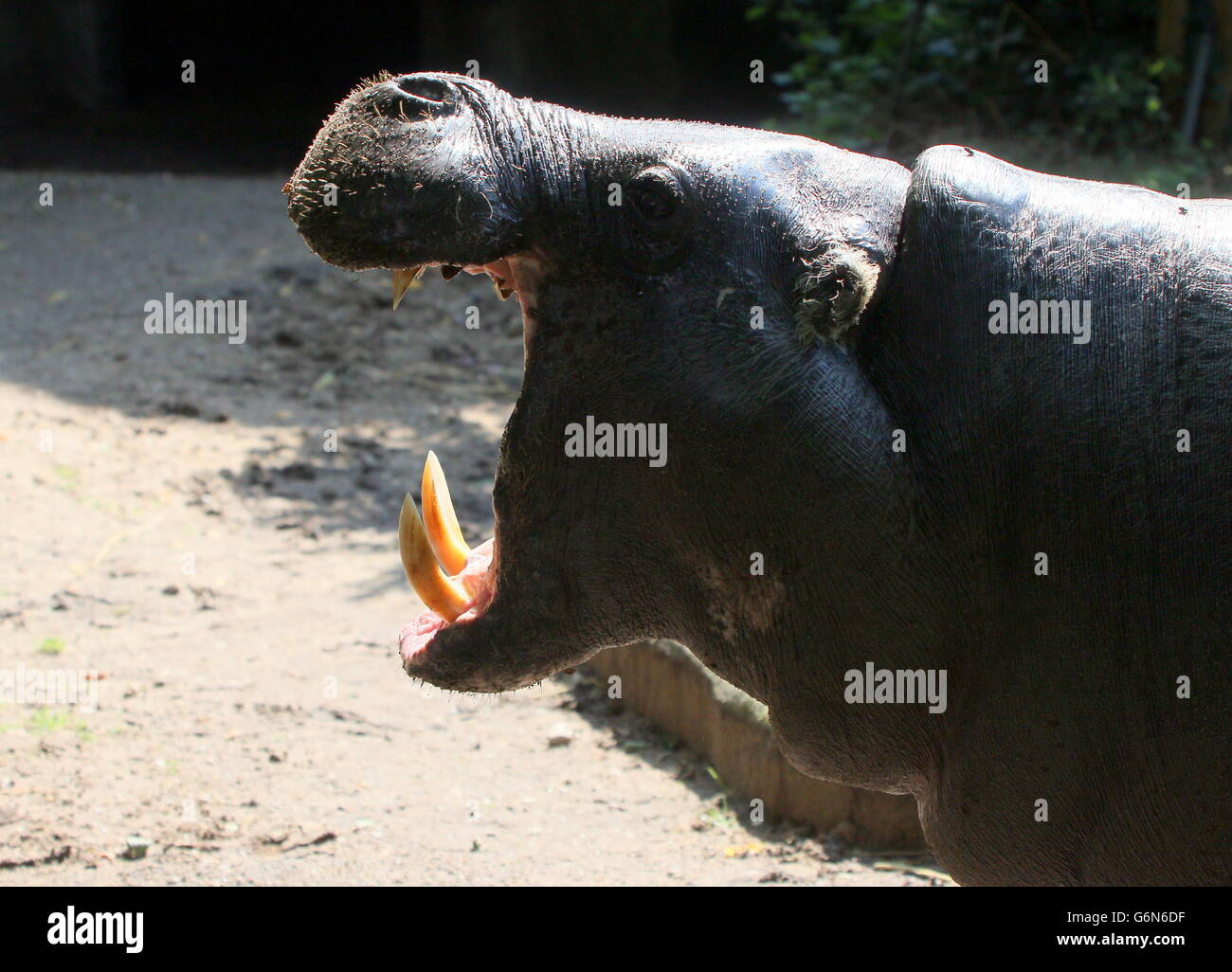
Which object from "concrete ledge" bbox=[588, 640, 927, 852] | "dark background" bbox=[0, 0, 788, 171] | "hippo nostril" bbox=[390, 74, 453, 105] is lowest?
"concrete ledge" bbox=[588, 640, 927, 852]

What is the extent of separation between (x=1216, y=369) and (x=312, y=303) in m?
8.54

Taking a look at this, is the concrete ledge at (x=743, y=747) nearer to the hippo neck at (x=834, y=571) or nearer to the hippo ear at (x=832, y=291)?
the hippo neck at (x=834, y=571)

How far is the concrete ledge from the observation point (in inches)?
173

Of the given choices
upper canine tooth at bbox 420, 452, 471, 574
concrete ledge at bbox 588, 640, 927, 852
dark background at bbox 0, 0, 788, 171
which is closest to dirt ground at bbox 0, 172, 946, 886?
concrete ledge at bbox 588, 640, 927, 852

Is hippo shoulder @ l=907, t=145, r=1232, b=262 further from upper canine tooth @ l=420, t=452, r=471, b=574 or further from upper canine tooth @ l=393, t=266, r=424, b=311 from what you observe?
upper canine tooth @ l=420, t=452, r=471, b=574

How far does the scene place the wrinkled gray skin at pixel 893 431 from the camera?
1.71 meters

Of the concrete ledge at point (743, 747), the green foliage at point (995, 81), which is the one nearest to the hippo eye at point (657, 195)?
the concrete ledge at point (743, 747)

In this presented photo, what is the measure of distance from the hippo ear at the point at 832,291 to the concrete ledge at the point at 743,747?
240 centimetres

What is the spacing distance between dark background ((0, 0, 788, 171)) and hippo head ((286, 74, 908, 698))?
40.4ft

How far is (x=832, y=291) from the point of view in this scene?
178 cm

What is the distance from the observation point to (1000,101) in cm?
1120

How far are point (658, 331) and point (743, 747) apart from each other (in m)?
3.01

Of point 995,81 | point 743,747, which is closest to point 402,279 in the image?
point 743,747

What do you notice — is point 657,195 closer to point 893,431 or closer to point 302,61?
point 893,431
